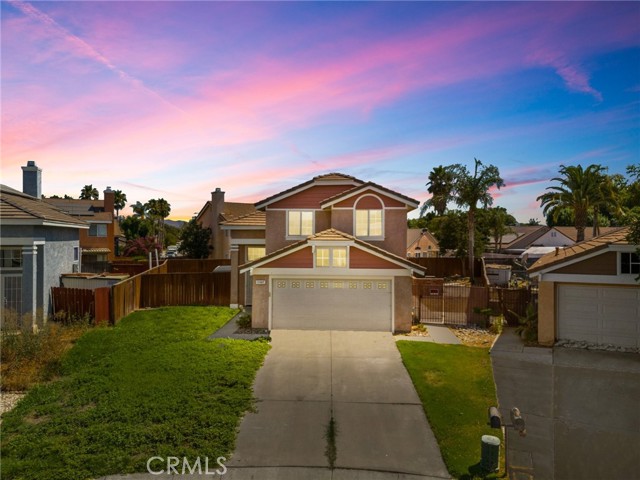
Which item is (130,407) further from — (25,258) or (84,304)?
(25,258)

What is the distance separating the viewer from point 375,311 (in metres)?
16.6

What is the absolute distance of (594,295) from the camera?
580 inches

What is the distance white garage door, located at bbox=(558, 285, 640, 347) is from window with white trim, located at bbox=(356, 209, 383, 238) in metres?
7.66

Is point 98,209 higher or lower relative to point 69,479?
higher

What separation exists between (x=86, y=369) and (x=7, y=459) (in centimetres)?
470

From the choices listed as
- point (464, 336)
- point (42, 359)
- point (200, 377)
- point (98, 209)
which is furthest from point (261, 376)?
point (98, 209)

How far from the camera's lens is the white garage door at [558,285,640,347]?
14.2 meters

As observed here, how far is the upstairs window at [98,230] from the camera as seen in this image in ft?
141

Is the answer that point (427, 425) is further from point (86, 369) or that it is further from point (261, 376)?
point (86, 369)

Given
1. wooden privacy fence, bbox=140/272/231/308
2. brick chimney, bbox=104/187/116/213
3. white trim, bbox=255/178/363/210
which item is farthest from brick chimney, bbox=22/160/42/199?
brick chimney, bbox=104/187/116/213

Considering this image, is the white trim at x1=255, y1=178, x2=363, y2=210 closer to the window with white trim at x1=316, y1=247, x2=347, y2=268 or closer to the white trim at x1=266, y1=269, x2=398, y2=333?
the window with white trim at x1=316, y1=247, x2=347, y2=268

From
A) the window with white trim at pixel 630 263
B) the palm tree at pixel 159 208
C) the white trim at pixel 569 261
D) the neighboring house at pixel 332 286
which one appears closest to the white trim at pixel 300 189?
the neighboring house at pixel 332 286

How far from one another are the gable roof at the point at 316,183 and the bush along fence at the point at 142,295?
186 inches

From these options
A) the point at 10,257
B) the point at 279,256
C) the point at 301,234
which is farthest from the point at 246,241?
the point at 10,257
